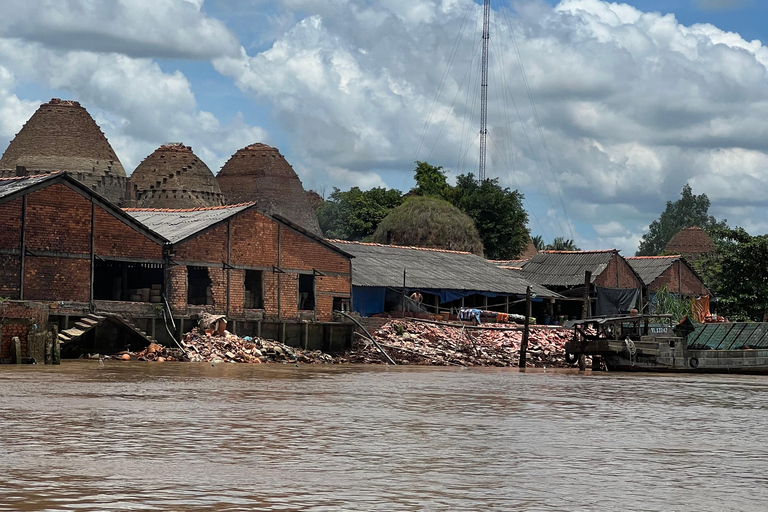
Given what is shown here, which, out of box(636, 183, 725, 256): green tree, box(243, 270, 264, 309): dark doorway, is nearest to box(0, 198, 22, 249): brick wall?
box(243, 270, 264, 309): dark doorway

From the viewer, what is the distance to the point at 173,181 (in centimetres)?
6047

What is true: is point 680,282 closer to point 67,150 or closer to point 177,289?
point 177,289

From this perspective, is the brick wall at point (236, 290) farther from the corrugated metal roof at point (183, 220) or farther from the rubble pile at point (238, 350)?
the rubble pile at point (238, 350)

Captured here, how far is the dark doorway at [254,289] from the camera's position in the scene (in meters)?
37.3

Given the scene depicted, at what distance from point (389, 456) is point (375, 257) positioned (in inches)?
1337

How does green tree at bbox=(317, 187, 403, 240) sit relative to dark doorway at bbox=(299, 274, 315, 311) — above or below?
above

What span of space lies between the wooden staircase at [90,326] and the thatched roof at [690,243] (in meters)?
57.6

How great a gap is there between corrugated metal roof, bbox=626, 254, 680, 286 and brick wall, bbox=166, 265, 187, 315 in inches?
1080

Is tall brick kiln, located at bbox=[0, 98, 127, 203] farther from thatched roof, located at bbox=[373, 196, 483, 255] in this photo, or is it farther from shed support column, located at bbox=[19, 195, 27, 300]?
shed support column, located at bbox=[19, 195, 27, 300]

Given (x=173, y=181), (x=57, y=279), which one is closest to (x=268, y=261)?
→ (x=57, y=279)

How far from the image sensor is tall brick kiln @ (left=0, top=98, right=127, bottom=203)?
60.4m

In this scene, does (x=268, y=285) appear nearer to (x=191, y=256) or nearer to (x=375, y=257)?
(x=191, y=256)

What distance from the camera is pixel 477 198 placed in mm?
66375

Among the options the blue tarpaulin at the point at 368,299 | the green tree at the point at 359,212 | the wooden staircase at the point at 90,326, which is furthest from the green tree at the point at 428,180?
the wooden staircase at the point at 90,326
